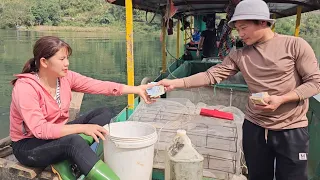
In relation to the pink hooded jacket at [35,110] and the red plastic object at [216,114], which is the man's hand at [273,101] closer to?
the pink hooded jacket at [35,110]

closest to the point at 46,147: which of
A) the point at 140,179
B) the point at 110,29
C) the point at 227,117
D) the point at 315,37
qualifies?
the point at 140,179

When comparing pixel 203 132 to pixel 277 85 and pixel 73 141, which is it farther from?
pixel 73 141

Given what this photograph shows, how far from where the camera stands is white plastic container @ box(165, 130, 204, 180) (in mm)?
2285

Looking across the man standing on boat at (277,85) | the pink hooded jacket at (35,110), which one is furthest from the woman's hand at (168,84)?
the pink hooded jacket at (35,110)

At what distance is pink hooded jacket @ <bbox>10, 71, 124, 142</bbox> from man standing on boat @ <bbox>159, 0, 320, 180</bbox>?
136 cm

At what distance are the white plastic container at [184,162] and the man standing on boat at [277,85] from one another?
42cm

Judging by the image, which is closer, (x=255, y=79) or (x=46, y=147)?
(x=255, y=79)

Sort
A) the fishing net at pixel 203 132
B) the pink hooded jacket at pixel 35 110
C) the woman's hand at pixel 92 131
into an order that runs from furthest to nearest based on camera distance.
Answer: the fishing net at pixel 203 132 < the woman's hand at pixel 92 131 < the pink hooded jacket at pixel 35 110

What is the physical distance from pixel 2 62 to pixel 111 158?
1799 centimetres

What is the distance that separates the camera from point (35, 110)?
84.6 inches

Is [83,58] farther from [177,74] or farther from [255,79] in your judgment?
[255,79]

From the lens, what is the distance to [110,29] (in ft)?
174

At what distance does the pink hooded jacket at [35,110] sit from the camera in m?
2.12

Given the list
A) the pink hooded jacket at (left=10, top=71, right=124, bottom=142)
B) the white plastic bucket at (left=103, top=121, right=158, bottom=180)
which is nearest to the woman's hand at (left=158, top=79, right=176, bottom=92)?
the white plastic bucket at (left=103, top=121, right=158, bottom=180)
